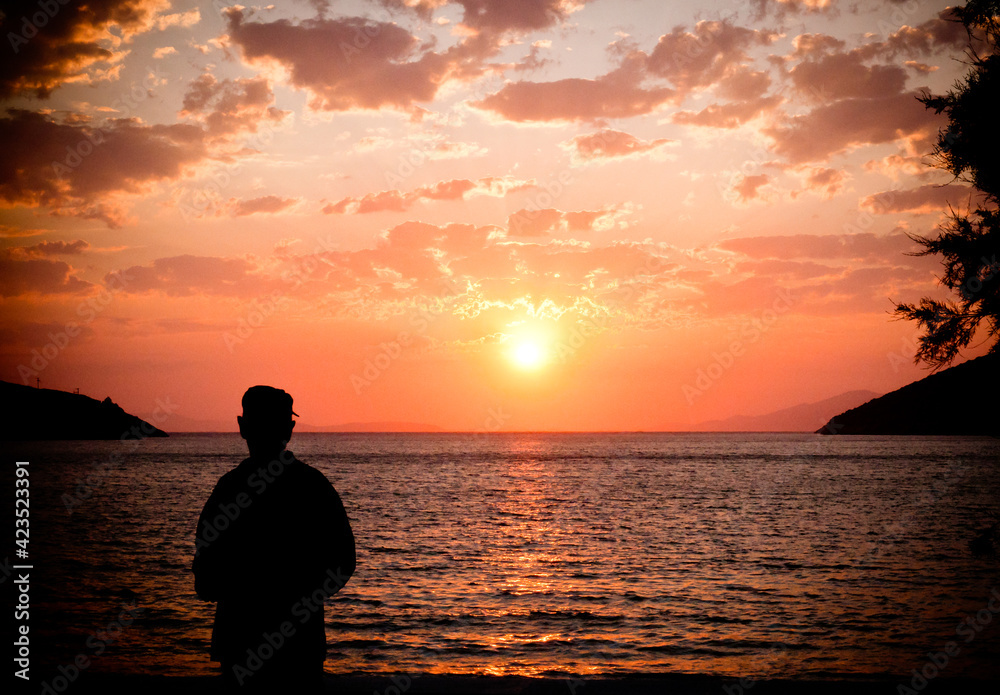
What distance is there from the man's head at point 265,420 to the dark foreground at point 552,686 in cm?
384

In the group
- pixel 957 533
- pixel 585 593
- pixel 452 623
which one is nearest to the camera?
pixel 452 623

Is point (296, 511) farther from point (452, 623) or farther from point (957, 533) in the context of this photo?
point (957, 533)

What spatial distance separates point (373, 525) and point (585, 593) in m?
19.2

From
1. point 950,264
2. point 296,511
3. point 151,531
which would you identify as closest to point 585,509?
point 151,531

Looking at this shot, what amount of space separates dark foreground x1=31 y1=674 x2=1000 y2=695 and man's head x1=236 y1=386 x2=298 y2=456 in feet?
12.6

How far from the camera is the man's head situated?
418 centimetres

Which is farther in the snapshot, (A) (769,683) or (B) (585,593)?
(B) (585,593)

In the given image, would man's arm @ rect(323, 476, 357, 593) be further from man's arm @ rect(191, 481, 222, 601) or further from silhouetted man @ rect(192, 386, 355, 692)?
man's arm @ rect(191, 481, 222, 601)

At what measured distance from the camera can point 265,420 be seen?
4215 mm

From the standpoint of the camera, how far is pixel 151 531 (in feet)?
111

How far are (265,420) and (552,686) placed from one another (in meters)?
4.50
